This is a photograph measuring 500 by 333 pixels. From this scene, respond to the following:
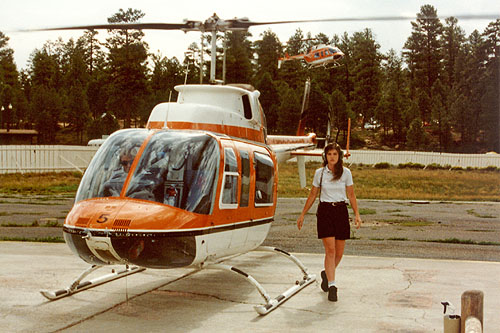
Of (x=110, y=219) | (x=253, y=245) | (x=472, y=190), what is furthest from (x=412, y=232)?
(x=472, y=190)

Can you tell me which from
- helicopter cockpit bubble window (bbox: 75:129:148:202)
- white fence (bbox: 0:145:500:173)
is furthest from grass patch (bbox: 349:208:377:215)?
white fence (bbox: 0:145:500:173)

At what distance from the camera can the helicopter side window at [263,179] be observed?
7.99 m

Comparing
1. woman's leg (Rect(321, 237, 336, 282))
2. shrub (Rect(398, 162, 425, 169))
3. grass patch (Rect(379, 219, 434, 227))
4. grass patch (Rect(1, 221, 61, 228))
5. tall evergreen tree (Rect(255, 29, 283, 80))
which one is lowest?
grass patch (Rect(379, 219, 434, 227))

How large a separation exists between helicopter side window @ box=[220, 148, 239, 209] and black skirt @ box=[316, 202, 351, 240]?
1.13m

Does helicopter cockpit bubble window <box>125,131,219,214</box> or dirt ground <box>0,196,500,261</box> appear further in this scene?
dirt ground <box>0,196,500,261</box>

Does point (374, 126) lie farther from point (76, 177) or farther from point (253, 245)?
point (253, 245)

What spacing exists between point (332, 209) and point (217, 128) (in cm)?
182

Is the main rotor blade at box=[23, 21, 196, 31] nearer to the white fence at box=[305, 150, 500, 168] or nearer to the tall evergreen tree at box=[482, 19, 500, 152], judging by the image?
the white fence at box=[305, 150, 500, 168]

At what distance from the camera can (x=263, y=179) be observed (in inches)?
324

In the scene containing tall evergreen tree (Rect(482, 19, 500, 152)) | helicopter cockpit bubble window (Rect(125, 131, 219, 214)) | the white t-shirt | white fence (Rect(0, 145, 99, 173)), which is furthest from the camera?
tall evergreen tree (Rect(482, 19, 500, 152))

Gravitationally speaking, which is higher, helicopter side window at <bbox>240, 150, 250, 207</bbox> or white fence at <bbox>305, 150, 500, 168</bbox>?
helicopter side window at <bbox>240, 150, 250, 207</bbox>

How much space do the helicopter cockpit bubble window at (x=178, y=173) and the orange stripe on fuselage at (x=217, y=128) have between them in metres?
0.87

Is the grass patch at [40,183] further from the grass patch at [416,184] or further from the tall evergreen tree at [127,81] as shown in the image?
the tall evergreen tree at [127,81]

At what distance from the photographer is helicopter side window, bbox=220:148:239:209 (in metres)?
6.90
